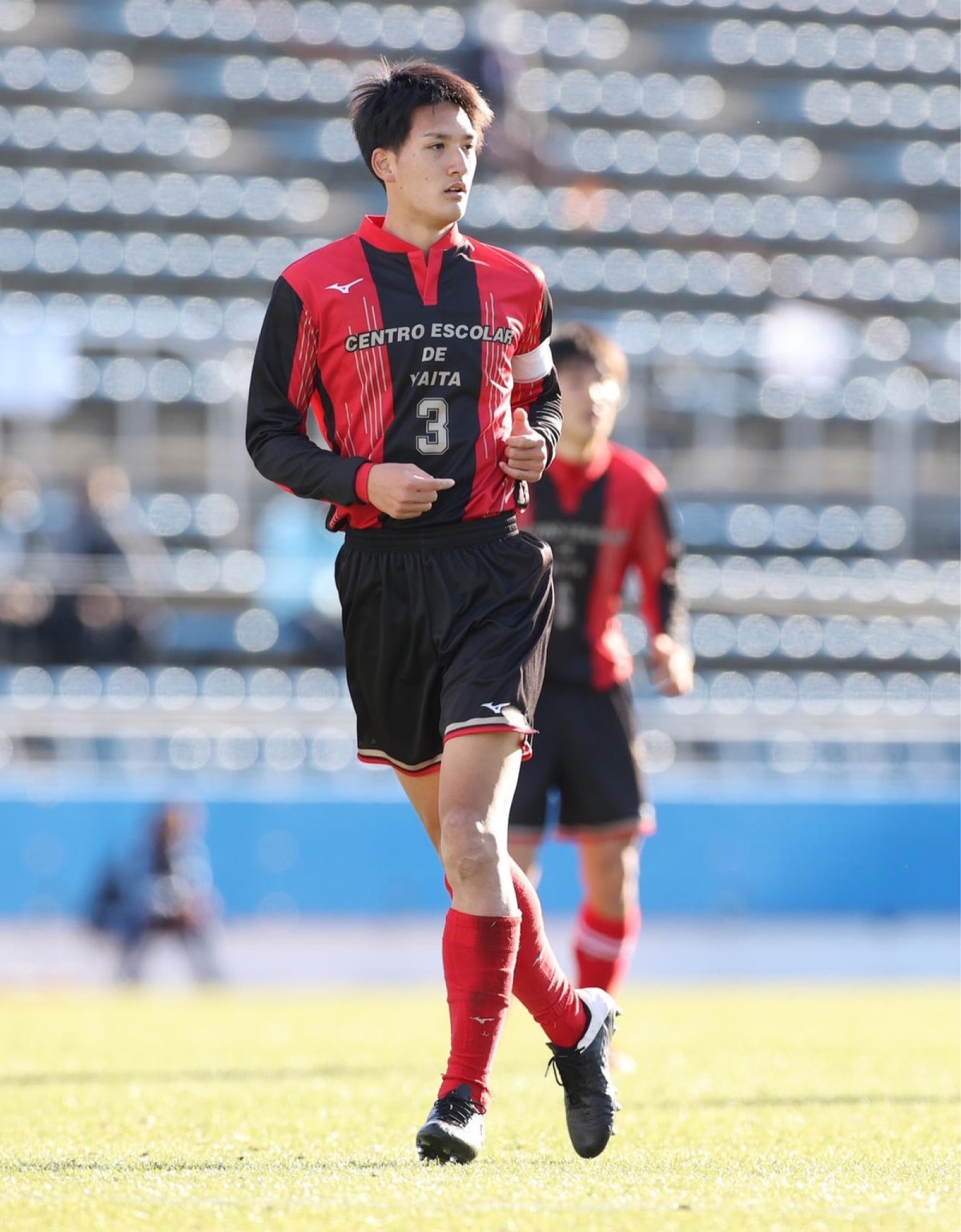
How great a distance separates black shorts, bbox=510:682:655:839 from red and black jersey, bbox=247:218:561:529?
201 centimetres

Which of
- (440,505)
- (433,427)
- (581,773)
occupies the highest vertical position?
(433,427)

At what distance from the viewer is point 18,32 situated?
1958cm

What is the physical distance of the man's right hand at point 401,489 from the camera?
348 cm

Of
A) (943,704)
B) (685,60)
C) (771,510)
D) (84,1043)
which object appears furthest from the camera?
(685,60)

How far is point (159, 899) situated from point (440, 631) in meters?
8.88

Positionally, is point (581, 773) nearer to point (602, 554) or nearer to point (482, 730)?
point (602, 554)

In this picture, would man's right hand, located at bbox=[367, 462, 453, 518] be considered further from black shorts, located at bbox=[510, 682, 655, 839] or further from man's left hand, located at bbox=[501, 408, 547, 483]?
black shorts, located at bbox=[510, 682, 655, 839]

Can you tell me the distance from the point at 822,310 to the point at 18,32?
8728 millimetres

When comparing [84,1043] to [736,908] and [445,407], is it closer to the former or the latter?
[445,407]

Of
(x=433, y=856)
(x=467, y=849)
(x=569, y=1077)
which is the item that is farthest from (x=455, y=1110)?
(x=433, y=856)

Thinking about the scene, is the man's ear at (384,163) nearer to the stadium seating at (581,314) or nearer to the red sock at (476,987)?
the red sock at (476,987)

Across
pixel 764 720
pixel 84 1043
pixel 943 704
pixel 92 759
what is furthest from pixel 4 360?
pixel 84 1043

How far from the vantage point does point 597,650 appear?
5746mm

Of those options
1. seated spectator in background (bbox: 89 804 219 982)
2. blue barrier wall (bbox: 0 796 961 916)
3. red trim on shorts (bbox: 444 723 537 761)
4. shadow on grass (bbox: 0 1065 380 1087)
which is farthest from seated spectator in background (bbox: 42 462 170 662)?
red trim on shorts (bbox: 444 723 537 761)
